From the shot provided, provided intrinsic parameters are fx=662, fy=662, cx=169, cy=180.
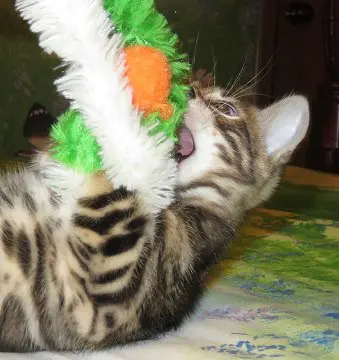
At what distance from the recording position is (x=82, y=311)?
92cm

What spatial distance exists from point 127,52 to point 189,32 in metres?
3.02

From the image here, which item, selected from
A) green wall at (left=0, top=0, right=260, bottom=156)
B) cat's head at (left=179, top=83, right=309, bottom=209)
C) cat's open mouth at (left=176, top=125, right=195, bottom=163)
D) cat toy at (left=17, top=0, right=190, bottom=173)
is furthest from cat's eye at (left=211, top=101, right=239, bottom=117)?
green wall at (left=0, top=0, right=260, bottom=156)

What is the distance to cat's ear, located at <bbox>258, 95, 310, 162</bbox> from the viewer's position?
4.21ft

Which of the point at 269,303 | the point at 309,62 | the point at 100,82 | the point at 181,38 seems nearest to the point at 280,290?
the point at 269,303

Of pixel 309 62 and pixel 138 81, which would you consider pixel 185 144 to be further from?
pixel 309 62

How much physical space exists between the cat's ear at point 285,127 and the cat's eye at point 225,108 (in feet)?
0.25

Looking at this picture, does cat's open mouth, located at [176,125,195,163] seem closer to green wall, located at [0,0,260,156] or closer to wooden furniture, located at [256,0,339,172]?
wooden furniture, located at [256,0,339,172]

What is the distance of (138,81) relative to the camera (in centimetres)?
87

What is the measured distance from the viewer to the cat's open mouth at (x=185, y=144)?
112 centimetres

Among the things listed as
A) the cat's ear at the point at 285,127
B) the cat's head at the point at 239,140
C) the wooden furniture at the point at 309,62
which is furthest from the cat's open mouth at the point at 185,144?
the wooden furniture at the point at 309,62

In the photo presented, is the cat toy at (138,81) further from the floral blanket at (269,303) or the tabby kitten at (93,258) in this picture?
the floral blanket at (269,303)

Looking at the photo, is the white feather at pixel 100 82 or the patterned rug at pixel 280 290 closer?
the white feather at pixel 100 82

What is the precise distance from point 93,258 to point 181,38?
9.71 feet

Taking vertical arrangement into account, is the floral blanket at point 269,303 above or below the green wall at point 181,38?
below
